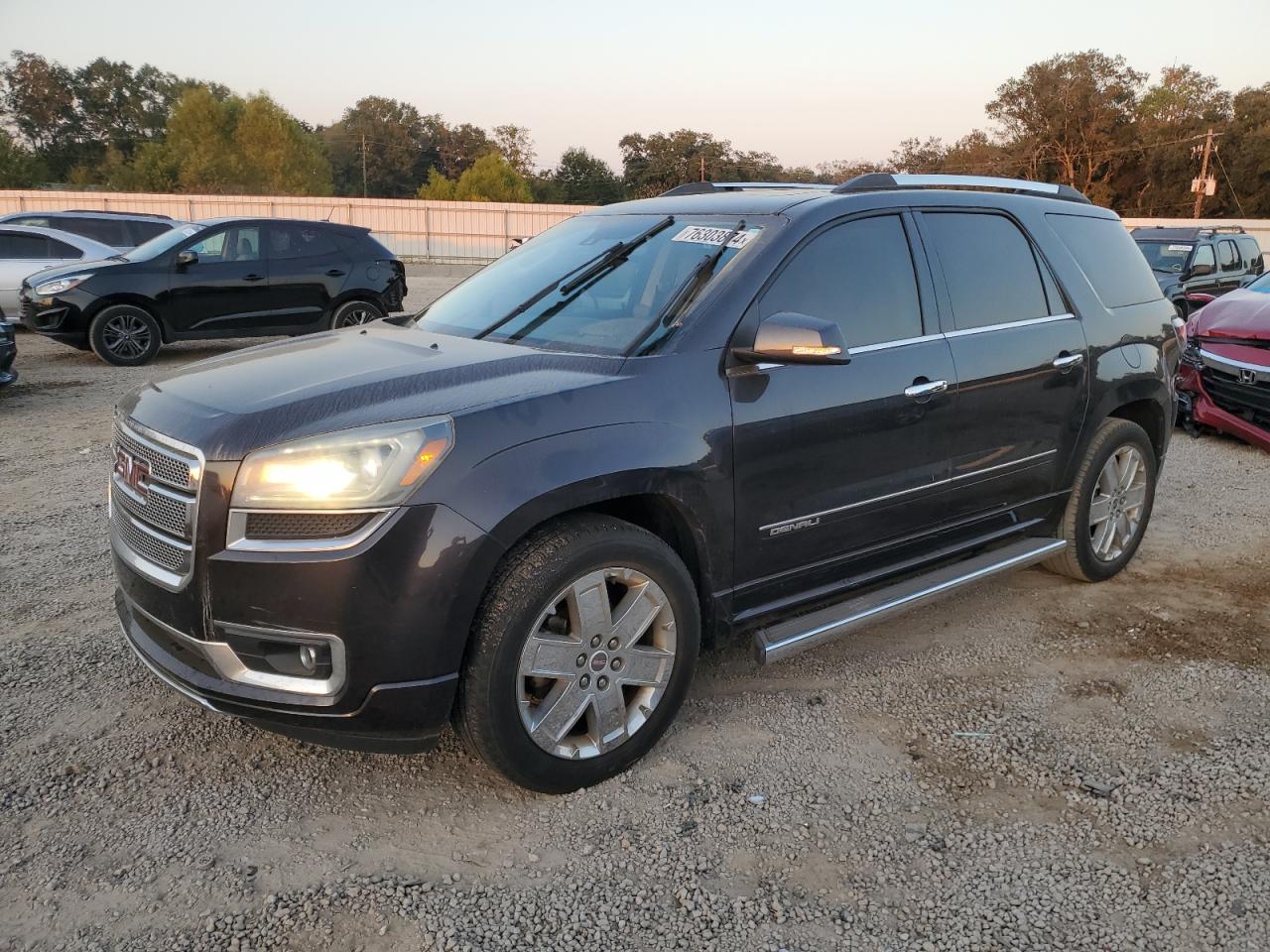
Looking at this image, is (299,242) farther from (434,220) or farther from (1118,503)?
(434,220)

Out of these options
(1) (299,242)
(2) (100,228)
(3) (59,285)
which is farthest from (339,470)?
(2) (100,228)

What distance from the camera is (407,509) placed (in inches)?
98.8

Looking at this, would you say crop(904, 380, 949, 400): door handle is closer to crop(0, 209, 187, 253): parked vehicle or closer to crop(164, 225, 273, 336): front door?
crop(164, 225, 273, 336): front door

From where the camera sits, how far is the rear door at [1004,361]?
3.84m

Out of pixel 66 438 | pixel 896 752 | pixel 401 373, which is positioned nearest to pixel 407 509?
pixel 401 373

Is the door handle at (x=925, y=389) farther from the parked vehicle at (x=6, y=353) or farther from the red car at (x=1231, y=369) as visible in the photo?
the parked vehicle at (x=6, y=353)

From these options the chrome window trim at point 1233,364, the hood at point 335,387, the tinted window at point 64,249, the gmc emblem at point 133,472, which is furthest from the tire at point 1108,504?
the tinted window at point 64,249

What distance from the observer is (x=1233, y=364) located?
7734 mm

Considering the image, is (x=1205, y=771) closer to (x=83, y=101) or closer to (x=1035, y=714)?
(x=1035, y=714)

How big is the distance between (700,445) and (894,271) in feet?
4.11

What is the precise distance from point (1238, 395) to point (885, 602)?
5.83m

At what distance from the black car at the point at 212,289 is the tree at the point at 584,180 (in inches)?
2391

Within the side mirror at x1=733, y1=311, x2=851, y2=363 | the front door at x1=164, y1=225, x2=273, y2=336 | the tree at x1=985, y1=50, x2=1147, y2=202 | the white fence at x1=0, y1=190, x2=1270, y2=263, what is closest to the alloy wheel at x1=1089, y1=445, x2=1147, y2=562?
the side mirror at x1=733, y1=311, x2=851, y2=363

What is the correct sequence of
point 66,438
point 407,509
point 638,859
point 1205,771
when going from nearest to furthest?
point 407,509 < point 638,859 < point 1205,771 < point 66,438
